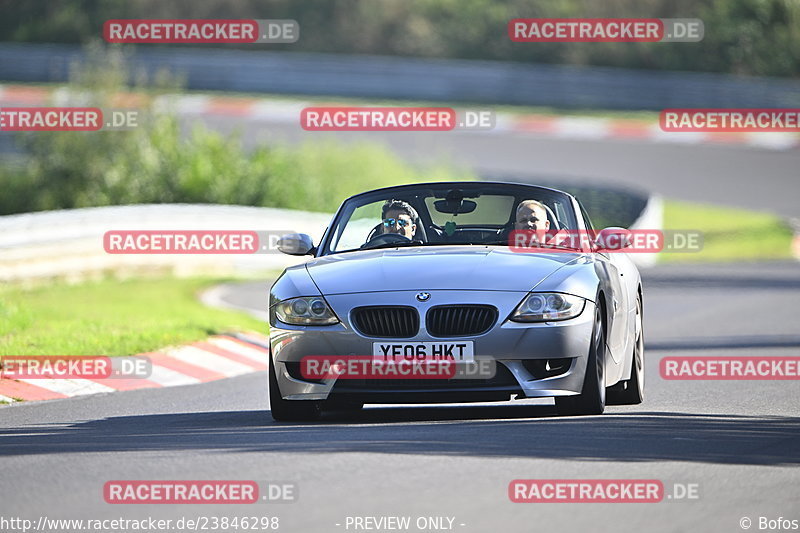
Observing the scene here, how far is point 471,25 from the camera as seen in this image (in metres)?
49.5

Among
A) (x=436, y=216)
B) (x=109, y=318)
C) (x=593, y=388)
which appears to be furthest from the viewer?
(x=109, y=318)

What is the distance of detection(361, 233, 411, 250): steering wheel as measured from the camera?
9.89 m

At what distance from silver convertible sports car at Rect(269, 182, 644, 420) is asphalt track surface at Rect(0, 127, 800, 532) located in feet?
0.71

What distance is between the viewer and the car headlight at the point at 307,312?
8805 mm

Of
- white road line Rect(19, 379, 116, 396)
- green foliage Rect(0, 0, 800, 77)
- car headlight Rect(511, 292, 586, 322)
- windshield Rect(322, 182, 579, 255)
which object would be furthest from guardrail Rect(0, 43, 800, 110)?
car headlight Rect(511, 292, 586, 322)

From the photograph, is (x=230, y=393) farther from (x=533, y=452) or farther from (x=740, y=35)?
(x=740, y=35)

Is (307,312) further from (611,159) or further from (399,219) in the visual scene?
(611,159)

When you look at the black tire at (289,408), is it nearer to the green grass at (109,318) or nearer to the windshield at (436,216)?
the windshield at (436,216)

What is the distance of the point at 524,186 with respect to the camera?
33.6ft

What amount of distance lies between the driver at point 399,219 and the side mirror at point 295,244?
1.64ft

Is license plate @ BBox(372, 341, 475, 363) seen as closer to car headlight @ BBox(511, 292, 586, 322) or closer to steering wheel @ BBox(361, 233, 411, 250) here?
car headlight @ BBox(511, 292, 586, 322)

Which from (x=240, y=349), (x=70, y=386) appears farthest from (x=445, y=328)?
(x=240, y=349)

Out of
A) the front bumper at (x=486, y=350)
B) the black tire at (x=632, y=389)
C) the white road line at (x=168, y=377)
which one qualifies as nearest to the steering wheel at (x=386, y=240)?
the front bumper at (x=486, y=350)

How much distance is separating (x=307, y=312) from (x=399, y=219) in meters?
1.37
